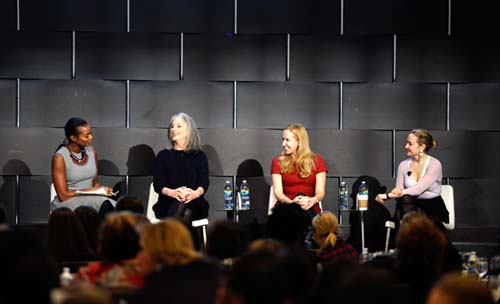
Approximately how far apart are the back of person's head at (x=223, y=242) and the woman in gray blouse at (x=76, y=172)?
2926 millimetres

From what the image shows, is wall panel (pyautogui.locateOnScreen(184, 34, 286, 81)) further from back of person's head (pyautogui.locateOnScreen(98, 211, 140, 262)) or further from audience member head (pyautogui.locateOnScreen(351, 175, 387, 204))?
back of person's head (pyautogui.locateOnScreen(98, 211, 140, 262))

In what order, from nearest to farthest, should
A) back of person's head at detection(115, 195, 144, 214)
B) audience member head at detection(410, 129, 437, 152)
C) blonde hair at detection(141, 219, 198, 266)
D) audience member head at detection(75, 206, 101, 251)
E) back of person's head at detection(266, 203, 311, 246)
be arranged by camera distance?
blonde hair at detection(141, 219, 198, 266) → back of person's head at detection(266, 203, 311, 246) → audience member head at detection(75, 206, 101, 251) → back of person's head at detection(115, 195, 144, 214) → audience member head at detection(410, 129, 437, 152)

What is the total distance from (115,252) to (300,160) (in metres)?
3.56

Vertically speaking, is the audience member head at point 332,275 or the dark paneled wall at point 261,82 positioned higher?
the dark paneled wall at point 261,82

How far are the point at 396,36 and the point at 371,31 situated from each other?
0.77ft

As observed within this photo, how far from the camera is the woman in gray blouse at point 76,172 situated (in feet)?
23.0

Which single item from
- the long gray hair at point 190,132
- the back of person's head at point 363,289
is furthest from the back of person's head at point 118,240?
the long gray hair at point 190,132

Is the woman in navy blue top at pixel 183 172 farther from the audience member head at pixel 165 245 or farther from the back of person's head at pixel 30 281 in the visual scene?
the back of person's head at pixel 30 281

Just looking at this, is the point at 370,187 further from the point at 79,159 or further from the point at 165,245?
the point at 165,245

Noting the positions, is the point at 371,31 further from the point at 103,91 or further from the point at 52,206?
the point at 52,206

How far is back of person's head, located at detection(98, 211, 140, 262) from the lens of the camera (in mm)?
3838

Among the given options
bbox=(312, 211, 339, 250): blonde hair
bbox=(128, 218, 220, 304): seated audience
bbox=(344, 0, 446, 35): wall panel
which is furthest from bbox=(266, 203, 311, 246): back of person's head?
bbox=(344, 0, 446, 35): wall panel

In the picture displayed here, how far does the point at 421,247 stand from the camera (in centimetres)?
393

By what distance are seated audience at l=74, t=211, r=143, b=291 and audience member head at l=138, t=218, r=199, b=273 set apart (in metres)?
0.24
